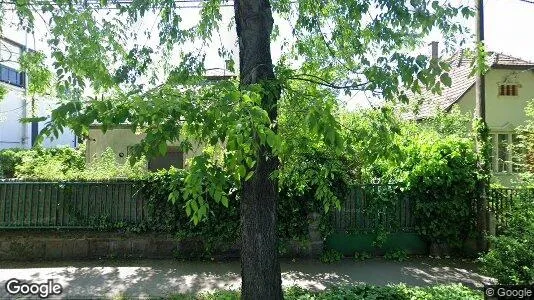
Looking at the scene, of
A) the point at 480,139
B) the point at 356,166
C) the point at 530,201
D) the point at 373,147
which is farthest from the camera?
the point at 356,166

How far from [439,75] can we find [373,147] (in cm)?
101

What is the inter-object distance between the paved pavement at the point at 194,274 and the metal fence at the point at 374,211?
0.76 m

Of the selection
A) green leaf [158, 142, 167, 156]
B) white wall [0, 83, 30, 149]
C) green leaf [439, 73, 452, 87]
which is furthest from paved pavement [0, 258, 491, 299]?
white wall [0, 83, 30, 149]

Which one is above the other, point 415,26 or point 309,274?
point 415,26

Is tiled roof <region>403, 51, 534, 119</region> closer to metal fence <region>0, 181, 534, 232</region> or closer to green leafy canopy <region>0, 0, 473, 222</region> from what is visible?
metal fence <region>0, 181, 534, 232</region>

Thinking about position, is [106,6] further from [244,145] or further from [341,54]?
[244,145]

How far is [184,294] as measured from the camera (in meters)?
6.60

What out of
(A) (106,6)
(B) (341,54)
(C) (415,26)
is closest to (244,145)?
(C) (415,26)

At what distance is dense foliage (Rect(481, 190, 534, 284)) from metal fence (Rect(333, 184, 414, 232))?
268 centimetres

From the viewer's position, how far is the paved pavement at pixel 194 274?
707cm

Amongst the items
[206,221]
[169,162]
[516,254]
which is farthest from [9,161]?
[516,254]

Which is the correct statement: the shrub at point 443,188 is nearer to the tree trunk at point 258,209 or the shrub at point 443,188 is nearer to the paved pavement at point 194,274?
the paved pavement at point 194,274

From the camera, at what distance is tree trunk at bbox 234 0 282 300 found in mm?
4840

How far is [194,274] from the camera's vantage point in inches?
314
